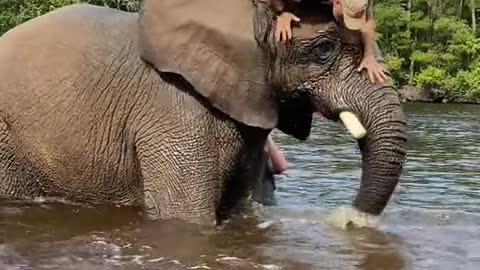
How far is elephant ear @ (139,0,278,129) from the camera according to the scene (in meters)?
7.39

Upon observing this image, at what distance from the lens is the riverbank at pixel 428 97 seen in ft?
178

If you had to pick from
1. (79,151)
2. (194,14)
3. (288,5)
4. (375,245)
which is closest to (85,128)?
(79,151)

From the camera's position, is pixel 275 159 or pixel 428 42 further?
pixel 428 42

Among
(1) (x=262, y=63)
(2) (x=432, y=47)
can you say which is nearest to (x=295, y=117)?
(1) (x=262, y=63)

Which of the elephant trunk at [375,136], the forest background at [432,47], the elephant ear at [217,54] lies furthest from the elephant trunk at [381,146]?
the forest background at [432,47]

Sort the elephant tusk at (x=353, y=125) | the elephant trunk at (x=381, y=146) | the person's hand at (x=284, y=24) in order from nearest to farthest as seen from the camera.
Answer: the elephant trunk at (x=381, y=146)
the elephant tusk at (x=353, y=125)
the person's hand at (x=284, y=24)

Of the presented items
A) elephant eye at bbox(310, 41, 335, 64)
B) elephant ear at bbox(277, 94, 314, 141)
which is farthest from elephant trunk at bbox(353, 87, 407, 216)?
elephant ear at bbox(277, 94, 314, 141)

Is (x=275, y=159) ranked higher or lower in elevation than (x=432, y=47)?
higher

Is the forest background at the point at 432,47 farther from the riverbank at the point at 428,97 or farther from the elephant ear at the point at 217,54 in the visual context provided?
the elephant ear at the point at 217,54

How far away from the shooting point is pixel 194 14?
757cm

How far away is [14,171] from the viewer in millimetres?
8211

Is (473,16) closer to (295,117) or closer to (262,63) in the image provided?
(295,117)

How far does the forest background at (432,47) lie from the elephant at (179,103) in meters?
A: 47.4

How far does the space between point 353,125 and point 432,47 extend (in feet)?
186
